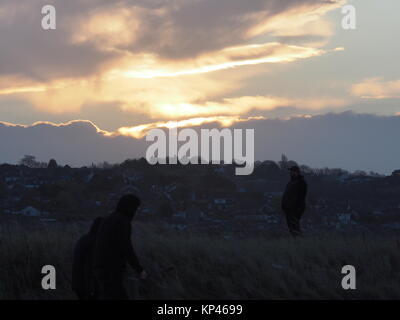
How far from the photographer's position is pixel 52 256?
15.7 meters

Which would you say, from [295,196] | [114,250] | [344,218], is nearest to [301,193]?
[295,196]

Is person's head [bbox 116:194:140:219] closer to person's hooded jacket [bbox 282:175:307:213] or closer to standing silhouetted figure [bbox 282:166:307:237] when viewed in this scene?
standing silhouetted figure [bbox 282:166:307:237]

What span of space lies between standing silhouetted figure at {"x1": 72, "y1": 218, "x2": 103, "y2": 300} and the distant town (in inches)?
663

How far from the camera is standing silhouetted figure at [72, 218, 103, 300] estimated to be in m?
11.1

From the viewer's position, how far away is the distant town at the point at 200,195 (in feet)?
107

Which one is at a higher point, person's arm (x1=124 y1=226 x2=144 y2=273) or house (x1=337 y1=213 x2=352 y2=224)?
person's arm (x1=124 y1=226 x2=144 y2=273)

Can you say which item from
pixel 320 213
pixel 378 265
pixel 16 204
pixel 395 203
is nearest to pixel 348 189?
pixel 395 203

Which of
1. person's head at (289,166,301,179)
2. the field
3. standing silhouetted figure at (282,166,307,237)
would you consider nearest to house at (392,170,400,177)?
standing silhouetted figure at (282,166,307,237)

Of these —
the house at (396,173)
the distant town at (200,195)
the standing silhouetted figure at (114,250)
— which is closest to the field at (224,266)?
the standing silhouetted figure at (114,250)

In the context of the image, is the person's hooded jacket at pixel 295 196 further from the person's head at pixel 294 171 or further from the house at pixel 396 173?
the house at pixel 396 173

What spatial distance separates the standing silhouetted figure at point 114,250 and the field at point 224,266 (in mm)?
3237

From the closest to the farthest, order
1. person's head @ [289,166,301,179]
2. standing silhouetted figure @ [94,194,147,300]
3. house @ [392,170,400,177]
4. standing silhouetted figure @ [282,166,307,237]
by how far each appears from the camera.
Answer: standing silhouetted figure @ [94,194,147,300] → person's head @ [289,166,301,179] → standing silhouetted figure @ [282,166,307,237] → house @ [392,170,400,177]
